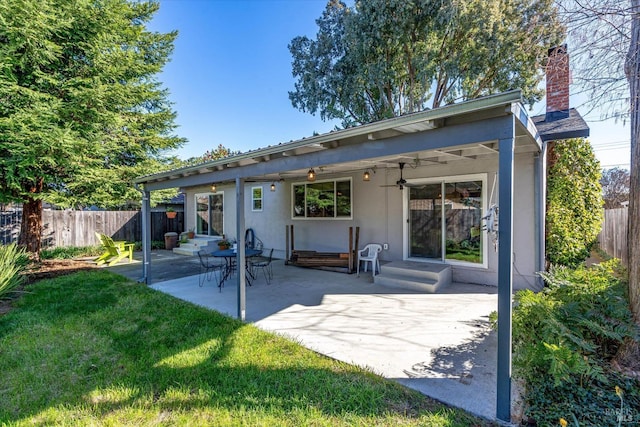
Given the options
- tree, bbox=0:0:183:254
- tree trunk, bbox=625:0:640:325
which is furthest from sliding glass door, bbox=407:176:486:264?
tree, bbox=0:0:183:254

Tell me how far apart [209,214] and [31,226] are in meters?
5.45

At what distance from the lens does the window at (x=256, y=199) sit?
10859 mm

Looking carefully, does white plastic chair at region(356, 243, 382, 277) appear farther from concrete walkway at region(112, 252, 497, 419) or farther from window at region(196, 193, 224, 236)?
window at region(196, 193, 224, 236)

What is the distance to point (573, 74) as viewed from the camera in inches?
151

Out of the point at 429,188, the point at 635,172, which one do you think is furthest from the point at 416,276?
the point at 635,172

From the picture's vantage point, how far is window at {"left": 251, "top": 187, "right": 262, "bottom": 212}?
10.9 m

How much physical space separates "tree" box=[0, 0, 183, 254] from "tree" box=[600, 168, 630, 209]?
17.3m

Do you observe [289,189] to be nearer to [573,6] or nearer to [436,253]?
[436,253]

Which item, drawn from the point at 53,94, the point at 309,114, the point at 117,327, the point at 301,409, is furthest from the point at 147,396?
the point at 309,114

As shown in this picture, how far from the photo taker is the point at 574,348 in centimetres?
265

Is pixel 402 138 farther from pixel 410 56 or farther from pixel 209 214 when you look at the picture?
pixel 209 214

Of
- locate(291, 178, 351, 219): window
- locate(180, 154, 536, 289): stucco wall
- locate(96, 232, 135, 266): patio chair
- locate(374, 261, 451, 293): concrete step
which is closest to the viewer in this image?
locate(180, 154, 536, 289): stucco wall

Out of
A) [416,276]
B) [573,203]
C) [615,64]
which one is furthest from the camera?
[416,276]

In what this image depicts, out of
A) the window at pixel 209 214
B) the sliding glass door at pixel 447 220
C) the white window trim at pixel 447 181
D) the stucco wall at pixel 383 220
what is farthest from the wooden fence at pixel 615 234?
the window at pixel 209 214
